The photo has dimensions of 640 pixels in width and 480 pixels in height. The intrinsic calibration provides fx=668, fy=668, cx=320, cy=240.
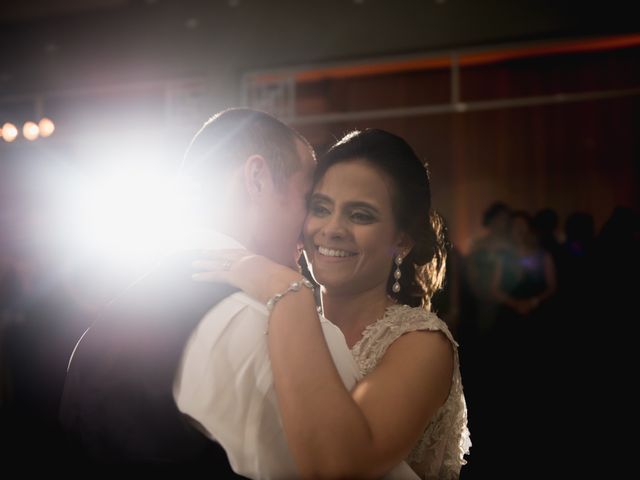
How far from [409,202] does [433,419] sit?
57cm

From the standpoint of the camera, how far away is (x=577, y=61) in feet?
21.8

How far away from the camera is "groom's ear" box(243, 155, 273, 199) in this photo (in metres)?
1.38

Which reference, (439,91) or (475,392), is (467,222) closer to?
(439,91)

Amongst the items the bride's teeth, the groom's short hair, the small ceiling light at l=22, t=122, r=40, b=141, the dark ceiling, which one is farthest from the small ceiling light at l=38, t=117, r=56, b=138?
the groom's short hair

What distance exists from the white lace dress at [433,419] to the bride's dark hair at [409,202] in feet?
0.74

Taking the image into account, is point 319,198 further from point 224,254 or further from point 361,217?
point 224,254

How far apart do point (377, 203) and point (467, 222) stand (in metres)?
6.25

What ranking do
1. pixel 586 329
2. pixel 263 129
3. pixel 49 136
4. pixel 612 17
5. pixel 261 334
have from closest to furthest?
1. pixel 261 334
2. pixel 263 129
3. pixel 586 329
4. pixel 612 17
5. pixel 49 136

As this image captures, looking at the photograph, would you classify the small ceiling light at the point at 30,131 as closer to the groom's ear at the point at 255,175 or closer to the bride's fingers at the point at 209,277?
the groom's ear at the point at 255,175

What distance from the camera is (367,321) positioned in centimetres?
185

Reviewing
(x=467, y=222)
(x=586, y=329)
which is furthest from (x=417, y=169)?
(x=467, y=222)

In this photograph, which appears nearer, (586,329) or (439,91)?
(586,329)

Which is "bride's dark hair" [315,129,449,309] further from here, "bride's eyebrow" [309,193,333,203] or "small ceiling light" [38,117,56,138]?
"small ceiling light" [38,117,56,138]

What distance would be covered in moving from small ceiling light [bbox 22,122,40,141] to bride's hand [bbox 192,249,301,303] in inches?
282
